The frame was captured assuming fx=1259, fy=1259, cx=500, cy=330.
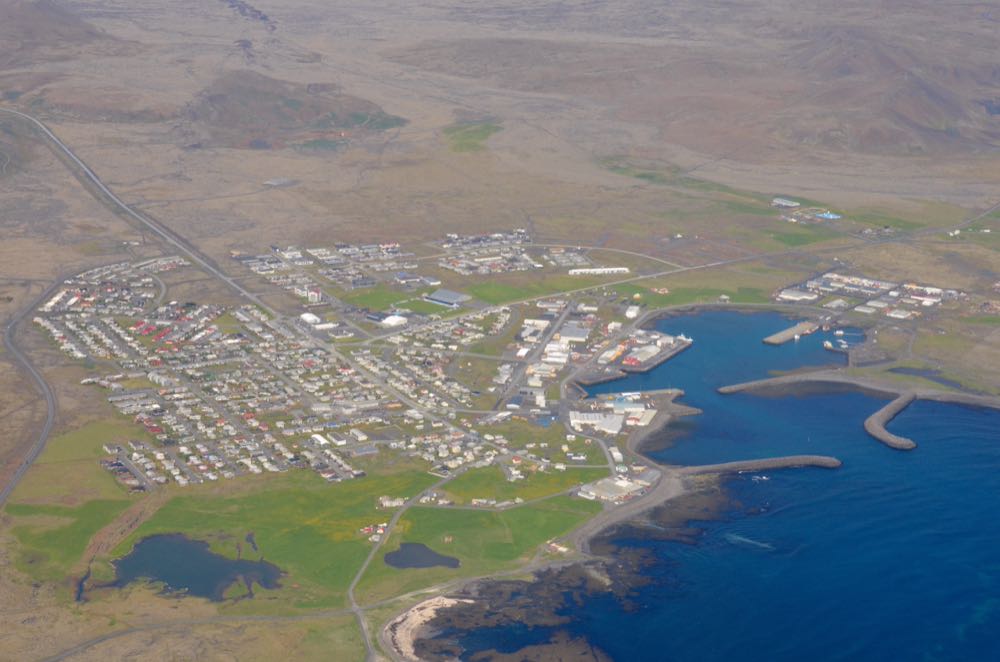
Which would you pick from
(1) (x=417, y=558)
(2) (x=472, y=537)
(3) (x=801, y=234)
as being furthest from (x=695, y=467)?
(3) (x=801, y=234)

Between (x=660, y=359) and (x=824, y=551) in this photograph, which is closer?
(x=824, y=551)

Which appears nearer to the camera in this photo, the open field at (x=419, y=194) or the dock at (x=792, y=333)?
the open field at (x=419, y=194)

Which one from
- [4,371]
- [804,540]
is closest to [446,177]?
[4,371]

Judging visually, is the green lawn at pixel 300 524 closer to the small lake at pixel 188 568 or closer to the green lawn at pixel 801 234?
the small lake at pixel 188 568

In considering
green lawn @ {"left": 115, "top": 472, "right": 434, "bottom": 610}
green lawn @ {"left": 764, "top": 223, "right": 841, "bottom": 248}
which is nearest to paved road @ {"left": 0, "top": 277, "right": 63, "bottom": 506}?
green lawn @ {"left": 115, "top": 472, "right": 434, "bottom": 610}

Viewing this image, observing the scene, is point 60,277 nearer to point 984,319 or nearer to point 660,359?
point 660,359

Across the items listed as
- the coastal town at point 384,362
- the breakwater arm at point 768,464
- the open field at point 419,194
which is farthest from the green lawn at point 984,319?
the breakwater arm at point 768,464
